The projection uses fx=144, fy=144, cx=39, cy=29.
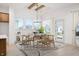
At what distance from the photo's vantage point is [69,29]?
3473 mm

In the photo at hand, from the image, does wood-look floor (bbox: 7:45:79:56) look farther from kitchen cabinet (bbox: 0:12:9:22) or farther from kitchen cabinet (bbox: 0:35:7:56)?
kitchen cabinet (bbox: 0:12:9:22)

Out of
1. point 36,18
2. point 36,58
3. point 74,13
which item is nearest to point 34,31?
point 36,18

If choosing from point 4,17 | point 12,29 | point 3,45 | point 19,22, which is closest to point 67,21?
point 19,22

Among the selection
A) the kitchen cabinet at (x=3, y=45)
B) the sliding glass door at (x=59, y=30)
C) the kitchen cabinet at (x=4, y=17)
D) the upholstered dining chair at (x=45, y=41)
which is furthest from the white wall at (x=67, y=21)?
the kitchen cabinet at (x=3, y=45)

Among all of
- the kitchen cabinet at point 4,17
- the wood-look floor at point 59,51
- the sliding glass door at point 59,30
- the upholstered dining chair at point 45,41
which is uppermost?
the kitchen cabinet at point 4,17

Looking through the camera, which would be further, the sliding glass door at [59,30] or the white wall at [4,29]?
the sliding glass door at [59,30]

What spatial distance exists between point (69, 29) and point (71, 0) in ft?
2.25

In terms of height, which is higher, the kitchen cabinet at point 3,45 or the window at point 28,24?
the window at point 28,24

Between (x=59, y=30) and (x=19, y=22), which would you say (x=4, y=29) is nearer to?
(x=19, y=22)

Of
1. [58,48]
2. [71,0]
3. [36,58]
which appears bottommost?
[36,58]

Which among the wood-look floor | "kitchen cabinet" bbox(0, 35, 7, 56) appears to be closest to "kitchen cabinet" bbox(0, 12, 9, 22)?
"kitchen cabinet" bbox(0, 35, 7, 56)

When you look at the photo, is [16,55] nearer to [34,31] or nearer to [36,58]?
[36,58]

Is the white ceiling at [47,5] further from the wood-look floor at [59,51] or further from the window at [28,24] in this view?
the wood-look floor at [59,51]

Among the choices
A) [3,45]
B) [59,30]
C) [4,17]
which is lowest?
[3,45]
